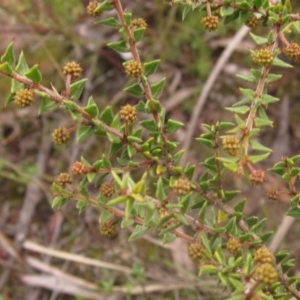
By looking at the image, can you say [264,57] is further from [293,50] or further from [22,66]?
[22,66]

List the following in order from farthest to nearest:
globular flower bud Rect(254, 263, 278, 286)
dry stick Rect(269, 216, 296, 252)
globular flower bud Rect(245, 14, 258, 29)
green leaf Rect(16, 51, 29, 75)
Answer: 1. dry stick Rect(269, 216, 296, 252)
2. globular flower bud Rect(245, 14, 258, 29)
3. green leaf Rect(16, 51, 29, 75)
4. globular flower bud Rect(254, 263, 278, 286)

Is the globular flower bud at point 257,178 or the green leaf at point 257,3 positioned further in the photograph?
the green leaf at point 257,3

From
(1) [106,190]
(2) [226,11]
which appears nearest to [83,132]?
(1) [106,190]

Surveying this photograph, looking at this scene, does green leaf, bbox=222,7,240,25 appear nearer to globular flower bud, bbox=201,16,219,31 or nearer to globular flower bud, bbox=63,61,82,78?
globular flower bud, bbox=201,16,219,31

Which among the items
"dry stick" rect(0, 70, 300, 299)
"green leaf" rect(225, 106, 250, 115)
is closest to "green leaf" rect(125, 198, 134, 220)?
"dry stick" rect(0, 70, 300, 299)

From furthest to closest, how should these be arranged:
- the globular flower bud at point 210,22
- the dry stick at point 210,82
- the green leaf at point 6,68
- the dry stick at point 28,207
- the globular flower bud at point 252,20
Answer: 1. the dry stick at point 28,207
2. the dry stick at point 210,82
3. the globular flower bud at point 252,20
4. the globular flower bud at point 210,22
5. the green leaf at point 6,68

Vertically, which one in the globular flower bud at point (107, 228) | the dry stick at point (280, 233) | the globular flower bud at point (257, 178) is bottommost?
the dry stick at point (280, 233)

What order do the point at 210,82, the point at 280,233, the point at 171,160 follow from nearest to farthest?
the point at 171,160 < the point at 280,233 < the point at 210,82

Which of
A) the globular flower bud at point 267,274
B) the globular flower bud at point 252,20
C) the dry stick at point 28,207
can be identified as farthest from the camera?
the dry stick at point 28,207

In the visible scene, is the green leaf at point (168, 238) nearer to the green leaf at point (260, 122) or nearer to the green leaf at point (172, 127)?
the green leaf at point (172, 127)

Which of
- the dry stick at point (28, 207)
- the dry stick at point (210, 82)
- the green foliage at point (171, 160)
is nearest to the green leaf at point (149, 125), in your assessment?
the green foliage at point (171, 160)

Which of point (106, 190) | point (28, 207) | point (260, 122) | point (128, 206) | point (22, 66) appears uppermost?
point (22, 66)
